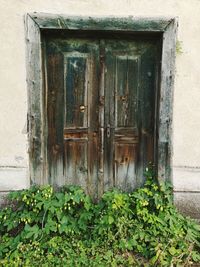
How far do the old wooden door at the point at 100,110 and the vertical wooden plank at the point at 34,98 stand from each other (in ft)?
0.62

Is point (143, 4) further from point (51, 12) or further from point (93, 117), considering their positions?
point (93, 117)

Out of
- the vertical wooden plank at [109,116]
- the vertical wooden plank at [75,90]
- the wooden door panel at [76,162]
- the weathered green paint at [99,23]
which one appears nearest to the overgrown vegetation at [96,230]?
the wooden door panel at [76,162]

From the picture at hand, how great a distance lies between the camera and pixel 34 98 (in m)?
3.95

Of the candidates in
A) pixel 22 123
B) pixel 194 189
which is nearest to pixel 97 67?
pixel 22 123

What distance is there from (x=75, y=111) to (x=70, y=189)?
3.06ft

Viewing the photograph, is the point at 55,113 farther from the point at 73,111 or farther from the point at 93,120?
the point at 93,120

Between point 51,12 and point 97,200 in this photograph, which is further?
point 97,200

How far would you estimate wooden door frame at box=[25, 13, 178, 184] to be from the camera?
3.82 metres

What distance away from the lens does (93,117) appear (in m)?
4.20

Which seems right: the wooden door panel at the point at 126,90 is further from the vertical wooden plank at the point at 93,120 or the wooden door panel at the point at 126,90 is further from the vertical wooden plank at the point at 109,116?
the vertical wooden plank at the point at 93,120

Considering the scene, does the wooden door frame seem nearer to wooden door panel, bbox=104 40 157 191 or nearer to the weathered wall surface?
the weathered wall surface

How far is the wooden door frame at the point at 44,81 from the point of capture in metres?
3.82

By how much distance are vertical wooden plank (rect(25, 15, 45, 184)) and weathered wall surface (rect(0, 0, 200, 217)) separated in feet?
0.22

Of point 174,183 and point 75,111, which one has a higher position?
point 75,111
